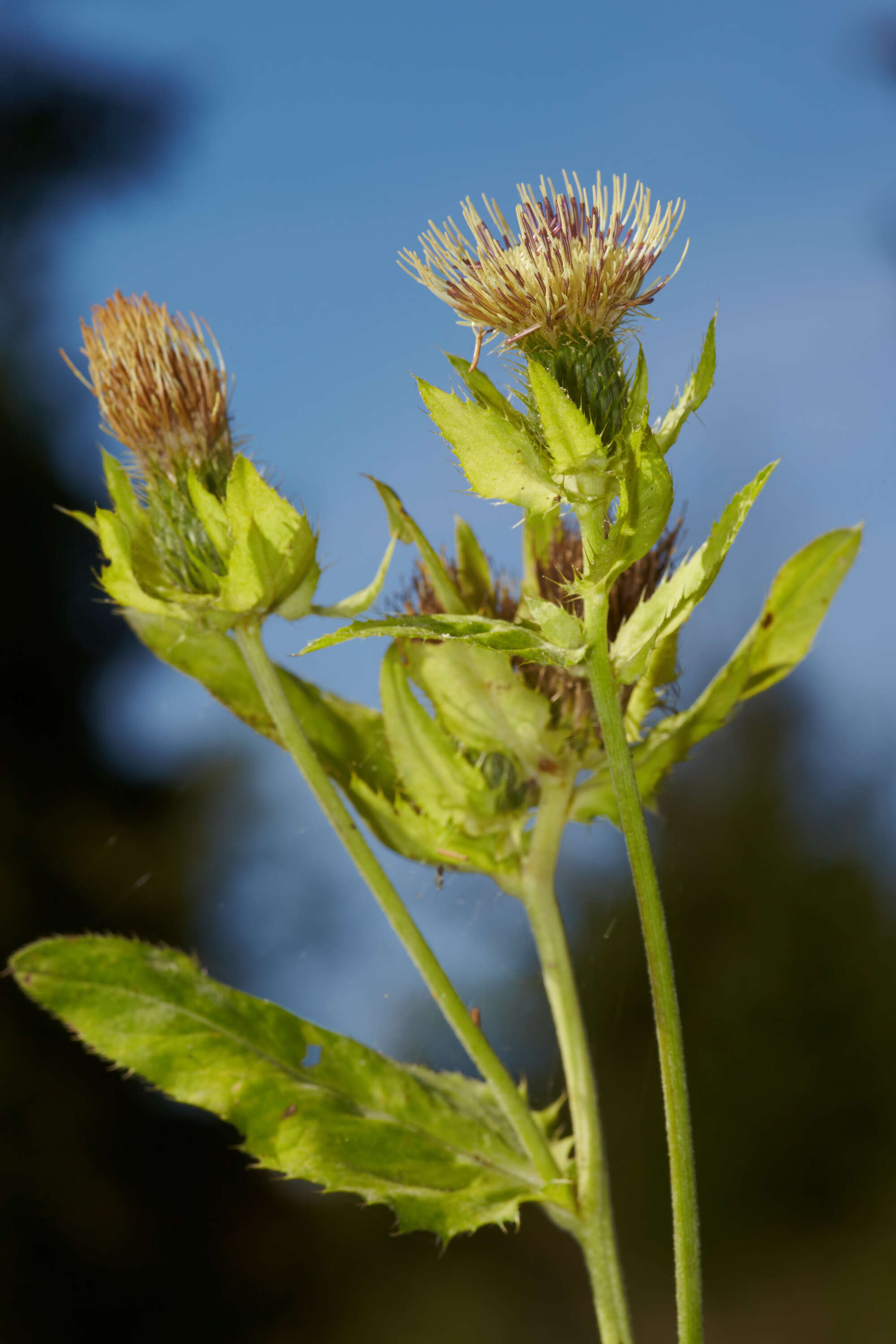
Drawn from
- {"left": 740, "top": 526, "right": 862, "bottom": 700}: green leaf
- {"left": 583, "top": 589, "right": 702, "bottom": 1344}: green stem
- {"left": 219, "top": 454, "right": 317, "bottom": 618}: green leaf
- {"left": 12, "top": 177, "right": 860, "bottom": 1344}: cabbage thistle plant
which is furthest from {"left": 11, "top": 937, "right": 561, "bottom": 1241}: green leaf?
{"left": 740, "top": 526, "right": 862, "bottom": 700}: green leaf

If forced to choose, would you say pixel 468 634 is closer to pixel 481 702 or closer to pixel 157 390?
pixel 481 702

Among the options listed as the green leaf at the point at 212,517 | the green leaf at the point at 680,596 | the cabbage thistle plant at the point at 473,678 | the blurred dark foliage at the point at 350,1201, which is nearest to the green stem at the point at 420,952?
the cabbage thistle plant at the point at 473,678

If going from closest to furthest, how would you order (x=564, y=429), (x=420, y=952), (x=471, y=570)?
(x=564, y=429) < (x=420, y=952) < (x=471, y=570)

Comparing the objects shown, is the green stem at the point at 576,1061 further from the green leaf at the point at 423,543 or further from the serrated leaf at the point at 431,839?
the green leaf at the point at 423,543

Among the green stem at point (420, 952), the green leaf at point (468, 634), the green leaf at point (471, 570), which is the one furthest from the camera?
the green leaf at point (471, 570)

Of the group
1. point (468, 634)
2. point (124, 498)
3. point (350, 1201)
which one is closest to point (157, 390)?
point (124, 498)

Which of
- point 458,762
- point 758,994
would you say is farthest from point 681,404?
point 758,994
